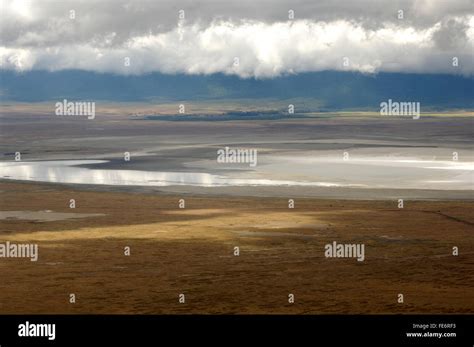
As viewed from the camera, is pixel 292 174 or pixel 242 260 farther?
pixel 292 174

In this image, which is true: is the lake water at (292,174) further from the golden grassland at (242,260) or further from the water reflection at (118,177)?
the golden grassland at (242,260)

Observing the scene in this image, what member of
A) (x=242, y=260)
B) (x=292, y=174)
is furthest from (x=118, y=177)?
(x=242, y=260)

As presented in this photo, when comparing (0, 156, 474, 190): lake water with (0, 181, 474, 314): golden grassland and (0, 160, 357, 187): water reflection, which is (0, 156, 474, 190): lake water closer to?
(0, 160, 357, 187): water reflection

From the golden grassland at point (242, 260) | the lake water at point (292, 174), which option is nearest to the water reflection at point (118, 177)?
the lake water at point (292, 174)

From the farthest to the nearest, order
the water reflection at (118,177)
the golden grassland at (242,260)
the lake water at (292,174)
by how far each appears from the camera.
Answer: the water reflection at (118,177), the lake water at (292,174), the golden grassland at (242,260)

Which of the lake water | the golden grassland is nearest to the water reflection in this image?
the lake water

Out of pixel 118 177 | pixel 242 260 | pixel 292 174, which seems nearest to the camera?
pixel 242 260

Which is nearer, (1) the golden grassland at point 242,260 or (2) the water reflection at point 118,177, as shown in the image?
(1) the golden grassland at point 242,260

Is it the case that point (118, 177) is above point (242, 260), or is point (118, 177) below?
above

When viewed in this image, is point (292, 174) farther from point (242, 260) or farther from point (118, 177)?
point (242, 260)

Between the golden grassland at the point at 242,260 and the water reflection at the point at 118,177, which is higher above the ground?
the water reflection at the point at 118,177

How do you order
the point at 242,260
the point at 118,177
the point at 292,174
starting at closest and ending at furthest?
the point at 242,260 < the point at 118,177 < the point at 292,174

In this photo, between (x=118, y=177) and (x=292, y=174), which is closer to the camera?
(x=118, y=177)
